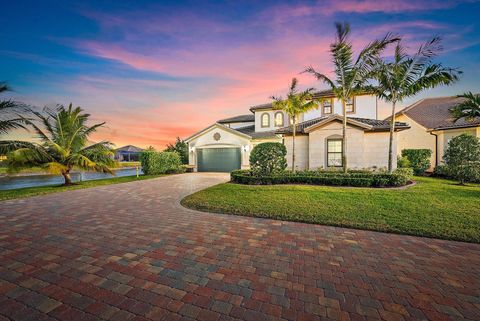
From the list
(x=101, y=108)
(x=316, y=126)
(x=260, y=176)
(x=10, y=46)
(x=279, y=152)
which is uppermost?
(x=10, y=46)

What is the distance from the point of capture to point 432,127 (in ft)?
59.6

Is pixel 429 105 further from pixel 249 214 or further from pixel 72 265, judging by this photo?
pixel 72 265

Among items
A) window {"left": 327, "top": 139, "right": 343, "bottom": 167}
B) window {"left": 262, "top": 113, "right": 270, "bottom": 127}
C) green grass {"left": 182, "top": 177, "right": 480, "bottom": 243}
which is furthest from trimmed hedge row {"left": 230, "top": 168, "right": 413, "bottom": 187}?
window {"left": 262, "top": 113, "right": 270, "bottom": 127}

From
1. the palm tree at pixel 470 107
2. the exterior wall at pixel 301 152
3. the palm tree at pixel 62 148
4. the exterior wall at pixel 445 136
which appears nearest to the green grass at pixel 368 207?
the palm tree at pixel 470 107

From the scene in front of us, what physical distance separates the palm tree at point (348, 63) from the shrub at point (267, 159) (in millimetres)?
4770

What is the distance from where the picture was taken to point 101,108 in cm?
1980

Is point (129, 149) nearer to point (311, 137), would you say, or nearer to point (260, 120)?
point (260, 120)

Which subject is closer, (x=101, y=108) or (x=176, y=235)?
(x=176, y=235)

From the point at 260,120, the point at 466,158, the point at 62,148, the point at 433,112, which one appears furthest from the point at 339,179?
the point at 433,112

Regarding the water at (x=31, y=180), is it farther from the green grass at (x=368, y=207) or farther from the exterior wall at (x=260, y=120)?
the exterior wall at (x=260, y=120)

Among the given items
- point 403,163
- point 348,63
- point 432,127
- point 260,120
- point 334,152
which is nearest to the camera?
point 348,63

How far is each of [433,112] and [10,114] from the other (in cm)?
3373

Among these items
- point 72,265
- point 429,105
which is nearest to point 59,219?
point 72,265

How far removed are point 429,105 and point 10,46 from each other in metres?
36.4
